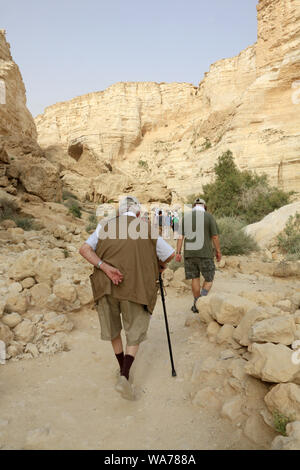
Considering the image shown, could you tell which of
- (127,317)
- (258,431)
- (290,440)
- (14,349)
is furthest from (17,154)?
(290,440)

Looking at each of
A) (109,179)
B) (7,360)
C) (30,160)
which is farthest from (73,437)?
(109,179)

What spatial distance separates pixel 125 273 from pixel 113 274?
0.09m

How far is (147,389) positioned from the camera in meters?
2.44

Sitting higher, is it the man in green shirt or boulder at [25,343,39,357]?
the man in green shirt

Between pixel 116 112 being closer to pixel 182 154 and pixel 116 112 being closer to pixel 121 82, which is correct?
pixel 121 82

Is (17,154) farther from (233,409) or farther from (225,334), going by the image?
(233,409)

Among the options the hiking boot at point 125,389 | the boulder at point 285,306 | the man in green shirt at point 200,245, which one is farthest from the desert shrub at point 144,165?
the hiking boot at point 125,389

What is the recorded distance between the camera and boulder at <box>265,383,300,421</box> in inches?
67.5

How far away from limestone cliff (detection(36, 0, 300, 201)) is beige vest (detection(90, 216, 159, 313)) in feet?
57.9

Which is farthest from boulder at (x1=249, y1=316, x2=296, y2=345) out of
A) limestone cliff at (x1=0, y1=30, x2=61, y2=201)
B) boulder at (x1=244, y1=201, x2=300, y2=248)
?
limestone cliff at (x1=0, y1=30, x2=61, y2=201)

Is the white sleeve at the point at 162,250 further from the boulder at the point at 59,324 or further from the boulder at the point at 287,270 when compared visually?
the boulder at the point at 287,270

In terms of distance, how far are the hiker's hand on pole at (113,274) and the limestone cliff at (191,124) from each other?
1786 centimetres

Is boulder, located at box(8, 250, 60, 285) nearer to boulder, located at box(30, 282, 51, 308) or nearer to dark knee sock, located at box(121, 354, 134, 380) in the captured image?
boulder, located at box(30, 282, 51, 308)
